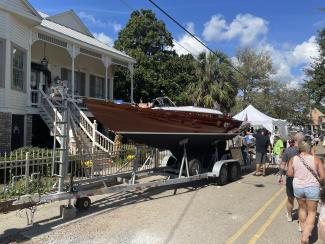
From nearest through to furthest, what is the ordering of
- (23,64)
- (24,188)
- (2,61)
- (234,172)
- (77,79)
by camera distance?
(24,188) < (234,172) < (2,61) < (23,64) < (77,79)

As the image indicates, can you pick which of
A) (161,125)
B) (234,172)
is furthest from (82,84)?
(161,125)

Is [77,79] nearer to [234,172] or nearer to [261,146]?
[261,146]

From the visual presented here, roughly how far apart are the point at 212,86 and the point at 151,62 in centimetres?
555

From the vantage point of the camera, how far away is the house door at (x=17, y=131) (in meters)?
15.6

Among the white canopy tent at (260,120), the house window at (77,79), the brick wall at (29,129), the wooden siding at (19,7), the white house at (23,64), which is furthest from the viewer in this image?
the white canopy tent at (260,120)

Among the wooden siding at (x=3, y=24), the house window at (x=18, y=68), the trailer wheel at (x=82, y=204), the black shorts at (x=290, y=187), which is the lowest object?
the trailer wheel at (x=82, y=204)

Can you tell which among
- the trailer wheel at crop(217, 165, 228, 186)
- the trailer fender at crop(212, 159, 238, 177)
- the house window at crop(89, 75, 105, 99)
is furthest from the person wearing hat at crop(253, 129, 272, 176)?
the house window at crop(89, 75, 105, 99)

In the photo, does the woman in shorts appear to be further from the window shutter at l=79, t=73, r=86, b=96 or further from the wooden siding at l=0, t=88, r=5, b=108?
the window shutter at l=79, t=73, r=86, b=96

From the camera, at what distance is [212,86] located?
35375mm

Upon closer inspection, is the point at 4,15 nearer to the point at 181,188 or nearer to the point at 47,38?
the point at 47,38

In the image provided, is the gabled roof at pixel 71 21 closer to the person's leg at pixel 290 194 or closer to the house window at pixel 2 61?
the house window at pixel 2 61

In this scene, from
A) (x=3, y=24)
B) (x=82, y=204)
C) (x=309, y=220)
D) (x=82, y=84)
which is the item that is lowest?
(x=82, y=204)

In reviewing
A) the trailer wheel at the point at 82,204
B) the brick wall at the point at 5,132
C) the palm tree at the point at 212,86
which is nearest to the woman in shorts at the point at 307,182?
the trailer wheel at the point at 82,204

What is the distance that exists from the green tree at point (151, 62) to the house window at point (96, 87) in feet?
17.1
